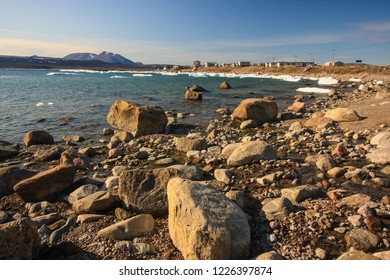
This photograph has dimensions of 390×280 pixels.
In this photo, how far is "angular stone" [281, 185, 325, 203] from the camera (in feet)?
18.7

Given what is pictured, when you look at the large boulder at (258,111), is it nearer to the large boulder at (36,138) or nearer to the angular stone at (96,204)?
the large boulder at (36,138)

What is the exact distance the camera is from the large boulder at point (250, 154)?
8.30m

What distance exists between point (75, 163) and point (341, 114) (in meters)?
12.4

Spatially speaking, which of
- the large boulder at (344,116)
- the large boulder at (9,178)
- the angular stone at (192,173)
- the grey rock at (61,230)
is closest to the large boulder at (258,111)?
the large boulder at (344,116)

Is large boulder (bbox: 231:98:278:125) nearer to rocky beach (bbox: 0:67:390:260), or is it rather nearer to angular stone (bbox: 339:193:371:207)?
rocky beach (bbox: 0:67:390:260)

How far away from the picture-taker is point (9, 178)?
728cm

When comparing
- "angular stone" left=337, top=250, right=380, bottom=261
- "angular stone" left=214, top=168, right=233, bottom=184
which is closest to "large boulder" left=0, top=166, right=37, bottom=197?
"angular stone" left=214, top=168, right=233, bottom=184

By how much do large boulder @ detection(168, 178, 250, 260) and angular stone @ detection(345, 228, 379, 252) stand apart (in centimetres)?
174

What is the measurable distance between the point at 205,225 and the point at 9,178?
617cm

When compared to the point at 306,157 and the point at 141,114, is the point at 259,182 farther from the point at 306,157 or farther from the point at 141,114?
the point at 141,114

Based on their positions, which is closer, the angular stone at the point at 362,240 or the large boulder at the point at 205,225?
the large boulder at the point at 205,225

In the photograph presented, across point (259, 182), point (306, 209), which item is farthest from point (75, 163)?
point (306, 209)

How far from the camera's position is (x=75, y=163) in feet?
29.4

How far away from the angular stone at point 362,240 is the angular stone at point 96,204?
462 cm
